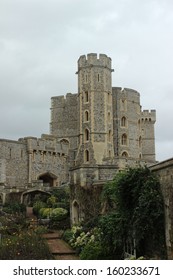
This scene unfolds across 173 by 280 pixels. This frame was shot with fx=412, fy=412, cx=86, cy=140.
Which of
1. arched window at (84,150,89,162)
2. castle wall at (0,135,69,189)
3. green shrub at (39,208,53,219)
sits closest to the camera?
green shrub at (39,208,53,219)

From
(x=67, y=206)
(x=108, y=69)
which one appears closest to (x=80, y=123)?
(x=108, y=69)

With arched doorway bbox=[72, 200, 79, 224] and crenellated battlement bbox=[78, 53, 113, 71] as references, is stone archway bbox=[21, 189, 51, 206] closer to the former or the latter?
arched doorway bbox=[72, 200, 79, 224]

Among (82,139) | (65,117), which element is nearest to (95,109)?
(82,139)

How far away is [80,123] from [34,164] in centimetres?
666

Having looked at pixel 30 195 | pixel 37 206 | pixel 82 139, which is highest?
pixel 82 139

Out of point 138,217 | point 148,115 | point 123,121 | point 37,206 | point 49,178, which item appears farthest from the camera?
point 148,115

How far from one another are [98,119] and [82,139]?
8.55ft

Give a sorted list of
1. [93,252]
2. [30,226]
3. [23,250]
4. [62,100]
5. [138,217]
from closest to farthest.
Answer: [138,217]
[23,250]
[93,252]
[30,226]
[62,100]

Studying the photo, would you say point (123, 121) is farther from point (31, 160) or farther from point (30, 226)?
point (30, 226)

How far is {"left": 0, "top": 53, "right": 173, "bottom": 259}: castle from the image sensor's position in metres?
36.7

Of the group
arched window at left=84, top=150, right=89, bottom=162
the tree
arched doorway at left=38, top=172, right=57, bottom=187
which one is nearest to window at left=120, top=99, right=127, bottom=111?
arched window at left=84, top=150, right=89, bottom=162

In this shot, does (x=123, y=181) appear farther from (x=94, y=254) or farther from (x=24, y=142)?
(x=24, y=142)

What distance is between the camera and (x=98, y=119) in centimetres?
4066

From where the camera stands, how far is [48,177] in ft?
133
